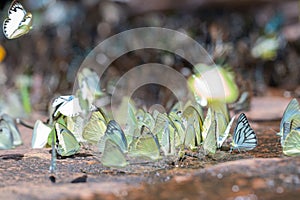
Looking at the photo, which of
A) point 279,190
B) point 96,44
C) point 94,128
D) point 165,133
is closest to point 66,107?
point 94,128

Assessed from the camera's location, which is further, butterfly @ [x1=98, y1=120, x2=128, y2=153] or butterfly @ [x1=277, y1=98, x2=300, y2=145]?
butterfly @ [x1=277, y1=98, x2=300, y2=145]

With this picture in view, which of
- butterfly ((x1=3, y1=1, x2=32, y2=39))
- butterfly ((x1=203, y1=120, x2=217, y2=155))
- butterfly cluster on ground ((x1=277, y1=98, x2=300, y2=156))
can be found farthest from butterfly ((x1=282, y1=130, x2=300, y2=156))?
butterfly ((x1=3, y1=1, x2=32, y2=39))

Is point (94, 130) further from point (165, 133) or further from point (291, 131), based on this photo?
point (291, 131)

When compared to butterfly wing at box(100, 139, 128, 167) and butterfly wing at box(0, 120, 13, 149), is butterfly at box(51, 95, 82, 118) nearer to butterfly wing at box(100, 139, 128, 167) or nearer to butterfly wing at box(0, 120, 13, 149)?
butterfly wing at box(0, 120, 13, 149)

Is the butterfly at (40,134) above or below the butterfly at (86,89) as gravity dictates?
below

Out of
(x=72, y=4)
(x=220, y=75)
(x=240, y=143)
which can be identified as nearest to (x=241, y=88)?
(x=220, y=75)

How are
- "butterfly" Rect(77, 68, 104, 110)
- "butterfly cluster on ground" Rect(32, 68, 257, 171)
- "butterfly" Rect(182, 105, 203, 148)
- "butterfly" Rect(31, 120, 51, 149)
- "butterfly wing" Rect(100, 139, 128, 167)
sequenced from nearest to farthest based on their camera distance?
"butterfly wing" Rect(100, 139, 128, 167) → "butterfly cluster on ground" Rect(32, 68, 257, 171) → "butterfly" Rect(182, 105, 203, 148) → "butterfly" Rect(31, 120, 51, 149) → "butterfly" Rect(77, 68, 104, 110)

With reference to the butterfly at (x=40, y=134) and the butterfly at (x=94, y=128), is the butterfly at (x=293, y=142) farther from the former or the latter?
the butterfly at (x=40, y=134)

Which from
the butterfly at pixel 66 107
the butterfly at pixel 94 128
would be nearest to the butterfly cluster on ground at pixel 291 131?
the butterfly at pixel 94 128
